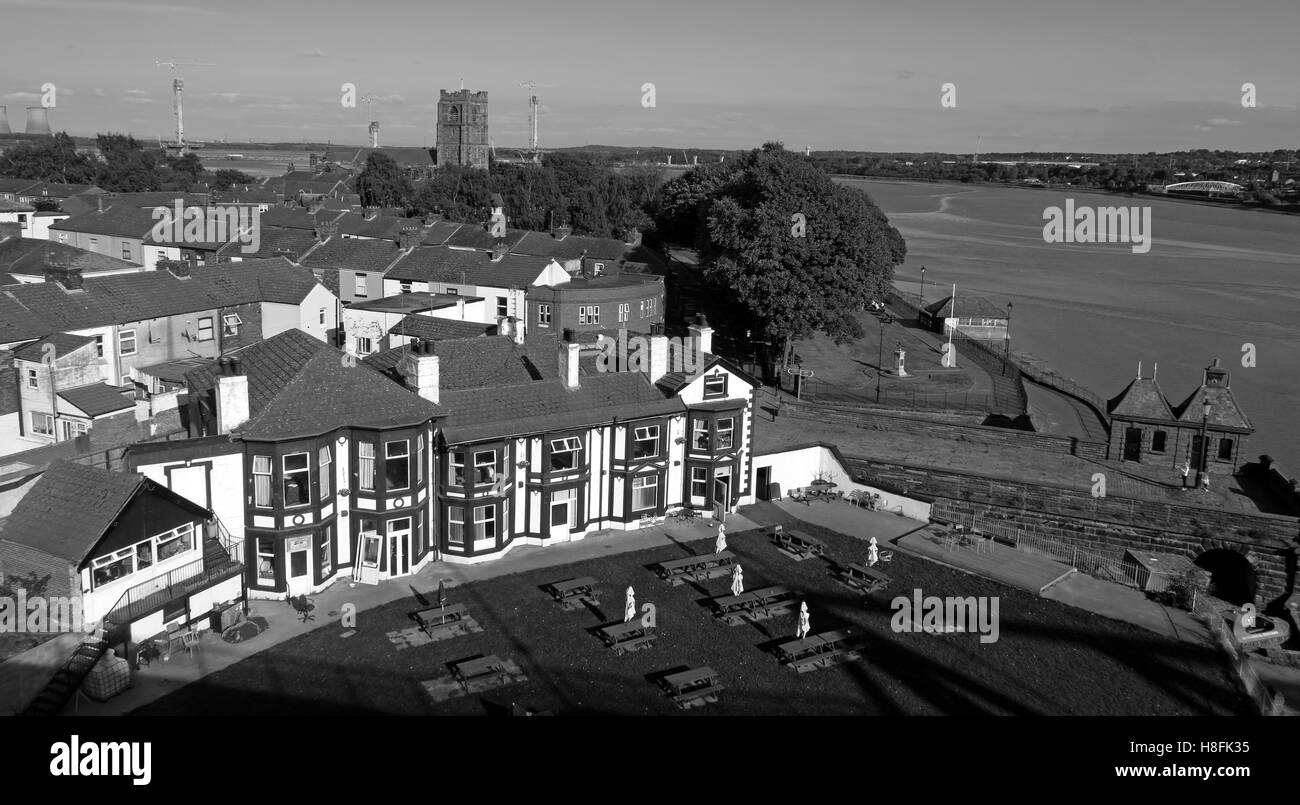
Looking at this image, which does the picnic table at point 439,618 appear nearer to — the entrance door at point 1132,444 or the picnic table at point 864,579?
the picnic table at point 864,579

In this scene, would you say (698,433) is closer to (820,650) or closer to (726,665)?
(820,650)

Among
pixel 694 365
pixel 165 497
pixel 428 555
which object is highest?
pixel 694 365

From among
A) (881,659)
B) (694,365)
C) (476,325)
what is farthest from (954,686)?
(476,325)

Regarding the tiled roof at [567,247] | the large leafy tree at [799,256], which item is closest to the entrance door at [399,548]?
the large leafy tree at [799,256]

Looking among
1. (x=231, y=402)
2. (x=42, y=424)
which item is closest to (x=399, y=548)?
(x=231, y=402)

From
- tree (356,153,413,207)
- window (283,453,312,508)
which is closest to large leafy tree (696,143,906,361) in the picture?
window (283,453,312,508)

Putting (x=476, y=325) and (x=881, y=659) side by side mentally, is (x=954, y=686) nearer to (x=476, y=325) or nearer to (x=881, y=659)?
(x=881, y=659)
